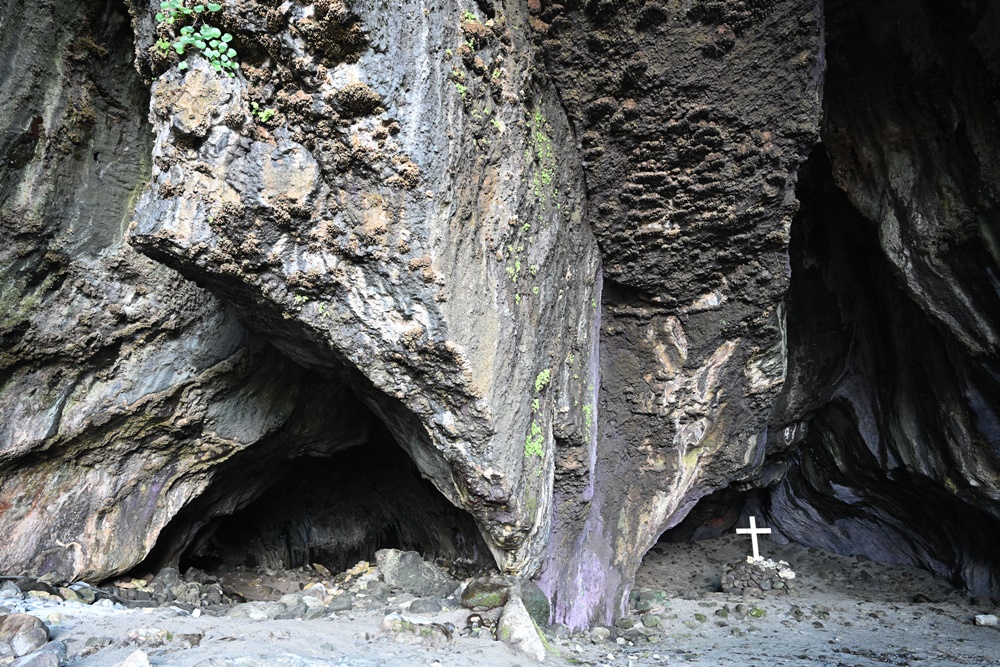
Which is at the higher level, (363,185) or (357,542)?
(363,185)

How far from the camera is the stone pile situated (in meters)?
6.88

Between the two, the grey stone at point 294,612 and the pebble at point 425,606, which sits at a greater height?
the pebble at point 425,606

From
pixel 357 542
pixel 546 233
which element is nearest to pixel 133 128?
pixel 546 233

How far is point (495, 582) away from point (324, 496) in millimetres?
4173

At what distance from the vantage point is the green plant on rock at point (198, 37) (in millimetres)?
2449

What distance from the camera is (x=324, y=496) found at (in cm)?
725

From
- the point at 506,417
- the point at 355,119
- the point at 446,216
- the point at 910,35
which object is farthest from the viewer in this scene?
the point at 910,35

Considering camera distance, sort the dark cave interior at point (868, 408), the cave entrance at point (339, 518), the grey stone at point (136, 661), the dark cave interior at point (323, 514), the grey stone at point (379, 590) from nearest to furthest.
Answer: the grey stone at point (136, 661)
the grey stone at point (379, 590)
the dark cave interior at point (323, 514)
the dark cave interior at point (868, 408)
the cave entrance at point (339, 518)

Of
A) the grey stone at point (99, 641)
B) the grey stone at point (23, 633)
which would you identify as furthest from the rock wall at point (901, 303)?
the grey stone at point (23, 633)

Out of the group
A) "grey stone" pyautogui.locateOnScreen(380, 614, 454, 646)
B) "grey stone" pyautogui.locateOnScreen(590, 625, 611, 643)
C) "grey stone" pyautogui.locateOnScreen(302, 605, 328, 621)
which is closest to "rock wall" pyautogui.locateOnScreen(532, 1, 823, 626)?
"grey stone" pyautogui.locateOnScreen(590, 625, 611, 643)

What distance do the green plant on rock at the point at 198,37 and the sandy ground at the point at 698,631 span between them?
2490mm

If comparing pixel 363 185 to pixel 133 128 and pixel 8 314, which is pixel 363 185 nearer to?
pixel 133 128

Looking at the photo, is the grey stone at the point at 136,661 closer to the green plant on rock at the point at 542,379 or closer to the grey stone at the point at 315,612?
the grey stone at the point at 315,612

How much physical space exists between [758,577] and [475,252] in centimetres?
619
